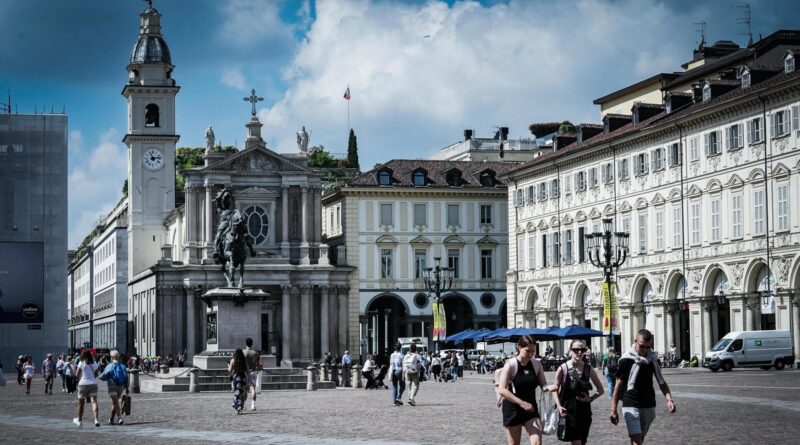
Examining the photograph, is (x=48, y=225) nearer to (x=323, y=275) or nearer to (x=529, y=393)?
(x=323, y=275)

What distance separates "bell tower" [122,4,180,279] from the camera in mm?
129875

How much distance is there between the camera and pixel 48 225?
9650cm

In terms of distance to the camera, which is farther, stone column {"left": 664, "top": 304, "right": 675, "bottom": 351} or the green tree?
the green tree

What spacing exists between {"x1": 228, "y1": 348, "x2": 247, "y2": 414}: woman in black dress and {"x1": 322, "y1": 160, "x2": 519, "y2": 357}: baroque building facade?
7210 centimetres

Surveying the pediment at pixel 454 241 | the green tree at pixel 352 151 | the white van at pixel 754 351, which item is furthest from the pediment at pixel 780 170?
the green tree at pixel 352 151

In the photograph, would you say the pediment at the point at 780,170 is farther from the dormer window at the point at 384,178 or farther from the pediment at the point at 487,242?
the dormer window at the point at 384,178

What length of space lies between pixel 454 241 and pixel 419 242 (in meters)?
2.74

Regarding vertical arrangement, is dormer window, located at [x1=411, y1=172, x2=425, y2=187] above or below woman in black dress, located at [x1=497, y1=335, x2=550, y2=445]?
above

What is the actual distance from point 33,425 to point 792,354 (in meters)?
40.7

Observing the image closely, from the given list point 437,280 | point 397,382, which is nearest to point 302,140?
point 437,280

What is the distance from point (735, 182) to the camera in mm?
72125

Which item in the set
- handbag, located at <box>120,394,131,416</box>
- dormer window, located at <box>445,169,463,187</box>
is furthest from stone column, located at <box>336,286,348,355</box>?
handbag, located at <box>120,394,131,416</box>

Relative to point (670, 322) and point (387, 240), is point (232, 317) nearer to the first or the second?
point (670, 322)

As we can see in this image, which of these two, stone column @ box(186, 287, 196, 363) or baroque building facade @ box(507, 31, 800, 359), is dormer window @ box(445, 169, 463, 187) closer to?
baroque building facade @ box(507, 31, 800, 359)
